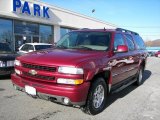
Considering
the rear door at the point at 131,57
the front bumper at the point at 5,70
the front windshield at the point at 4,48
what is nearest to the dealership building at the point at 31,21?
the front windshield at the point at 4,48

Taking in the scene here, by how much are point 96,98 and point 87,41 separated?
1.65m

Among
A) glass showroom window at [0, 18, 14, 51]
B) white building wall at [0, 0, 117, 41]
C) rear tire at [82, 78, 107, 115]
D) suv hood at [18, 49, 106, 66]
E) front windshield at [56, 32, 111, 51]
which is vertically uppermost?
white building wall at [0, 0, 117, 41]

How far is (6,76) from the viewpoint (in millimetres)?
9523

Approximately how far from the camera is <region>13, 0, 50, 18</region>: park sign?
61.6 ft

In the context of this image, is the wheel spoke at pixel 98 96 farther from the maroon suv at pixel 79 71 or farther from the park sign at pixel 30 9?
the park sign at pixel 30 9

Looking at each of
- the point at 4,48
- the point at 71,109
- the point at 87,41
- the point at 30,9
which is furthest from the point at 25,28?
the point at 71,109

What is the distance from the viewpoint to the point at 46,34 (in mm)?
23641

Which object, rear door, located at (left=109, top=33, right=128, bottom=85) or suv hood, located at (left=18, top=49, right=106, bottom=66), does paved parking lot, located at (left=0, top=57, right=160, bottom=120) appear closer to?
rear door, located at (left=109, top=33, right=128, bottom=85)

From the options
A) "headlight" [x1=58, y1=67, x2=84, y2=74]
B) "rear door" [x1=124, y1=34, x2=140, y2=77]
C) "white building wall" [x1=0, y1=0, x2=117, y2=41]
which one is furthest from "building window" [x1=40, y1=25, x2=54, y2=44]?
"headlight" [x1=58, y1=67, x2=84, y2=74]

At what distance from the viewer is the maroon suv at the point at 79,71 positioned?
4523 millimetres

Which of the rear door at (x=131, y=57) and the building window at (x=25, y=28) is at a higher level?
the building window at (x=25, y=28)

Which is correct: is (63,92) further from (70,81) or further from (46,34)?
(46,34)

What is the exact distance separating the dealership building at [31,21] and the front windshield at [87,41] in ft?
40.5

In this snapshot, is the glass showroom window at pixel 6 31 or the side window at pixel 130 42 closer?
the side window at pixel 130 42
